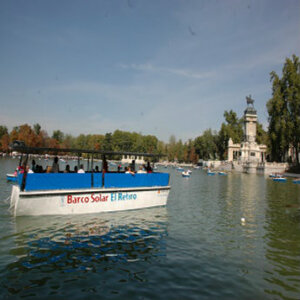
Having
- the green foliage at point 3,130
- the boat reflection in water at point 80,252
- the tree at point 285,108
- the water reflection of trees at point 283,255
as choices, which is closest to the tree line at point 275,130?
the tree at point 285,108

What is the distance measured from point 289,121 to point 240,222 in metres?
71.2

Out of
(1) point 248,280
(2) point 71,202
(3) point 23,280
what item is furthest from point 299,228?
(3) point 23,280

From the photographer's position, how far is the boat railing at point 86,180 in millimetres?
15656

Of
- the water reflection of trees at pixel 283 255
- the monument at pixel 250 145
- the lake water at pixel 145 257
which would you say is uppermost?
the monument at pixel 250 145

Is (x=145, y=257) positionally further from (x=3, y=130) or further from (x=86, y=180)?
(x=3, y=130)

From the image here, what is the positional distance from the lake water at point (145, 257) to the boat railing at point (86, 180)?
5.74 ft

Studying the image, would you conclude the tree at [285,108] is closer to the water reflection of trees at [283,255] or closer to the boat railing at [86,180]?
the water reflection of trees at [283,255]

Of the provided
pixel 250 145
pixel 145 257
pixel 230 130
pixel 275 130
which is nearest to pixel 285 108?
pixel 275 130

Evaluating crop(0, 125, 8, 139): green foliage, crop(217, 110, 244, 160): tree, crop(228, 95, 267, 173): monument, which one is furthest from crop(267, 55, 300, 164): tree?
crop(0, 125, 8, 139): green foliage

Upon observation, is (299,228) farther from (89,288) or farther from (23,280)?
(23,280)

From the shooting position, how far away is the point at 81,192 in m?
17.0

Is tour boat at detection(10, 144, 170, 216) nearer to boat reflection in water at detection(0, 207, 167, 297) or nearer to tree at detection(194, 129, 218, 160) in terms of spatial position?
boat reflection in water at detection(0, 207, 167, 297)

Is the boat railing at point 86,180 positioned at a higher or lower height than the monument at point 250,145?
lower

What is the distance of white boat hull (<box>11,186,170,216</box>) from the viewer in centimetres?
1558
